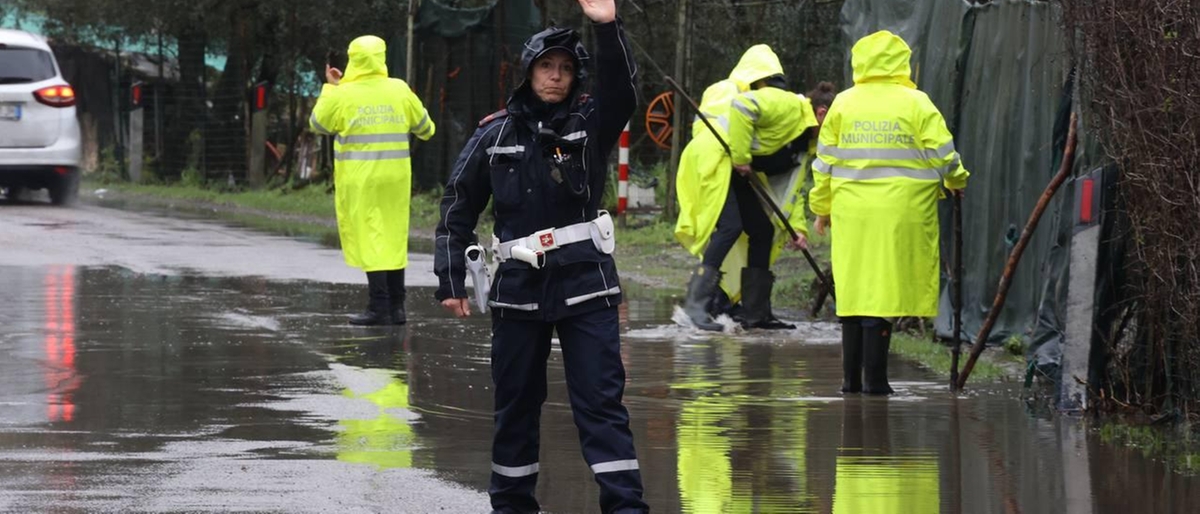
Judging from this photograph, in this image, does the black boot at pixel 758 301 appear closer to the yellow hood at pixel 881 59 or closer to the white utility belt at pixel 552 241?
the yellow hood at pixel 881 59

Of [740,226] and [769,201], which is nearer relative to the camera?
[769,201]

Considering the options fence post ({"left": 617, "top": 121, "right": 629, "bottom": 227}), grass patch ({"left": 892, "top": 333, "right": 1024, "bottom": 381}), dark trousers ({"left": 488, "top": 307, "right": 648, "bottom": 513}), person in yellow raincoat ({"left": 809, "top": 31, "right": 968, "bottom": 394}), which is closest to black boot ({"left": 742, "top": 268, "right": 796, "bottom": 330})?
grass patch ({"left": 892, "top": 333, "right": 1024, "bottom": 381})

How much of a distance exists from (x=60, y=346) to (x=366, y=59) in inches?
104

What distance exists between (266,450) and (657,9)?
50.7ft

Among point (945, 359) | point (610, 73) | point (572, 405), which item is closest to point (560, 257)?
point (572, 405)

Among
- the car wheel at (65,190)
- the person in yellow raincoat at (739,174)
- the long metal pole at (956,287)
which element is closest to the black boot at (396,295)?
the person in yellow raincoat at (739,174)

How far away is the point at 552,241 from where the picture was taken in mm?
6090

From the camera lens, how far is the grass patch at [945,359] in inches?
385

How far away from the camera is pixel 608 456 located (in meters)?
6.04

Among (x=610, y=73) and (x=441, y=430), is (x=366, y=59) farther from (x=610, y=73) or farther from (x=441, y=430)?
(x=610, y=73)

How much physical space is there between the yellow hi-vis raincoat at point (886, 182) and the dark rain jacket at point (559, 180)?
297 centimetres

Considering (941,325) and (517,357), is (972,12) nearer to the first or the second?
(941,325)

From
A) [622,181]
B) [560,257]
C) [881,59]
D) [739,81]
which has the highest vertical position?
[881,59]

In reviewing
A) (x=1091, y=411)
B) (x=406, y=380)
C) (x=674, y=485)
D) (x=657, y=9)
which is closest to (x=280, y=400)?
(x=406, y=380)
